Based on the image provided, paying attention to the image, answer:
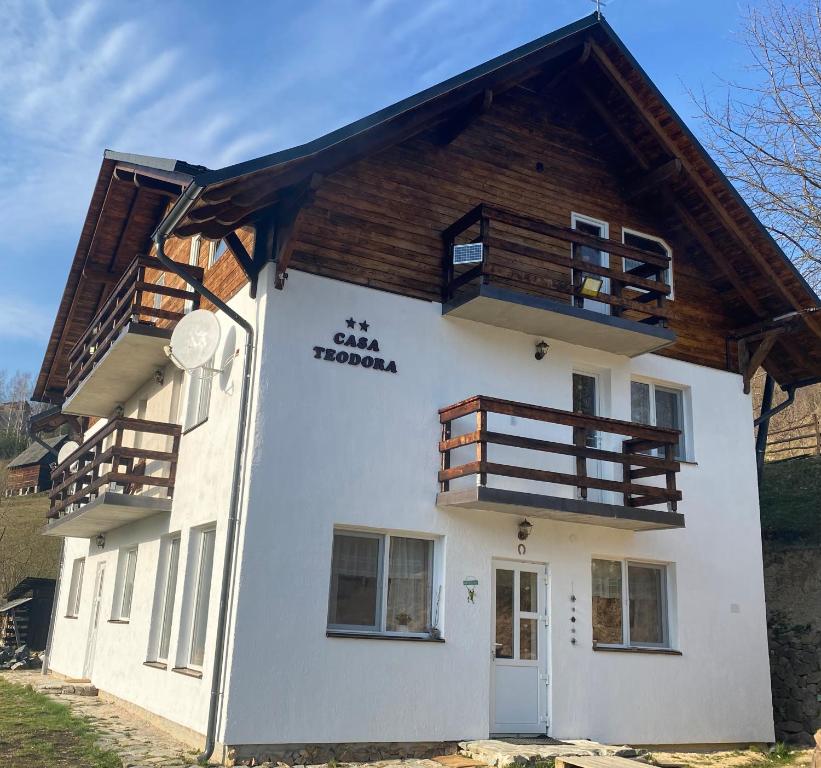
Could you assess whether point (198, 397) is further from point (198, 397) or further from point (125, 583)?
point (125, 583)

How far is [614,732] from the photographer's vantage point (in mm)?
11719

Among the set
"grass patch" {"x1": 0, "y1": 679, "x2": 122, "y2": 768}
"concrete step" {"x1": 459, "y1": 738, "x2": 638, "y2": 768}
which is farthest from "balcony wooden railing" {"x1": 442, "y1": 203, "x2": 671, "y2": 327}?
"grass patch" {"x1": 0, "y1": 679, "x2": 122, "y2": 768}

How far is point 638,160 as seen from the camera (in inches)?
564

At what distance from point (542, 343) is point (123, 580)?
346 inches

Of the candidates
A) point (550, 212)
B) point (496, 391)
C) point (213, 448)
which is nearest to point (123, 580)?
point (213, 448)

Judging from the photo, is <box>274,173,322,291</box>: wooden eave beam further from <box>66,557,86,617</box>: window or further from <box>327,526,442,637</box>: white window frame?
<box>66,557,86,617</box>: window

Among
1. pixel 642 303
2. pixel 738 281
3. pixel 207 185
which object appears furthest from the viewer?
pixel 738 281

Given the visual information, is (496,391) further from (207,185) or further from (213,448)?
(207,185)

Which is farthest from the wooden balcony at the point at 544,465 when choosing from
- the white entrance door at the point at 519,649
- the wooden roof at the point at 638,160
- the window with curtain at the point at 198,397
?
the wooden roof at the point at 638,160

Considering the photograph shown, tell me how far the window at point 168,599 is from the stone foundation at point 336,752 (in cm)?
350

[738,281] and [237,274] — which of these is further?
[738,281]

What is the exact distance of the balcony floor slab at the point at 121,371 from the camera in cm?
1388

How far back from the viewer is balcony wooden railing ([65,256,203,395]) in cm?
1378

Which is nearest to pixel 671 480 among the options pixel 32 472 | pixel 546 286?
pixel 546 286
